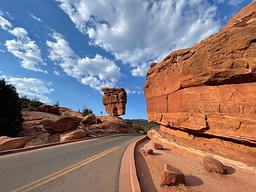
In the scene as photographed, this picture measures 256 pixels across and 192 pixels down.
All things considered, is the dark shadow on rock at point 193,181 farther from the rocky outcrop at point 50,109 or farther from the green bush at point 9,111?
the rocky outcrop at point 50,109

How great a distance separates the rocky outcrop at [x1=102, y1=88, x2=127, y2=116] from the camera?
219 feet

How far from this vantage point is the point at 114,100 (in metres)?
67.9

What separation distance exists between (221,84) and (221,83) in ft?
0.21

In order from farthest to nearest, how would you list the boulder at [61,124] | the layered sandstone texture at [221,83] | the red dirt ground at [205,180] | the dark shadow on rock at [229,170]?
1. the boulder at [61,124]
2. the layered sandstone texture at [221,83]
3. the dark shadow on rock at [229,170]
4. the red dirt ground at [205,180]

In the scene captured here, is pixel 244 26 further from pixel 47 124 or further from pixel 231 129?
pixel 47 124

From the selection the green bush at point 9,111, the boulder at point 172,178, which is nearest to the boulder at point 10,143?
the green bush at point 9,111

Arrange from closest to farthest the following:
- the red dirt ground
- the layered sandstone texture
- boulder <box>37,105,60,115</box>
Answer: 1. the red dirt ground
2. the layered sandstone texture
3. boulder <box>37,105,60,115</box>

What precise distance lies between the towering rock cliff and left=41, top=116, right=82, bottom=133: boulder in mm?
19823

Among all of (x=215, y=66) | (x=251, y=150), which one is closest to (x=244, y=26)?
(x=215, y=66)

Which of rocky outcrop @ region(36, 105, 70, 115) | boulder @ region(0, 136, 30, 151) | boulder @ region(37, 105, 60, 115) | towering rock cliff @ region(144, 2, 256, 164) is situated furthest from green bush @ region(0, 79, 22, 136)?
towering rock cliff @ region(144, 2, 256, 164)

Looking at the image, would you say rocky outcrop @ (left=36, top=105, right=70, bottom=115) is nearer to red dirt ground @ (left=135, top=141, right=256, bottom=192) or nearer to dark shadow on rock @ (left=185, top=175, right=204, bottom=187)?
red dirt ground @ (left=135, top=141, right=256, bottom=192)

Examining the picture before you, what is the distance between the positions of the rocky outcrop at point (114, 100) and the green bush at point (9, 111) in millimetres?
42538

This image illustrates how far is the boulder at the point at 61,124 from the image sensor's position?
2666 cm

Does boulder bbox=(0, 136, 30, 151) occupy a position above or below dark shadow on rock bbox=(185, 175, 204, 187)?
above
